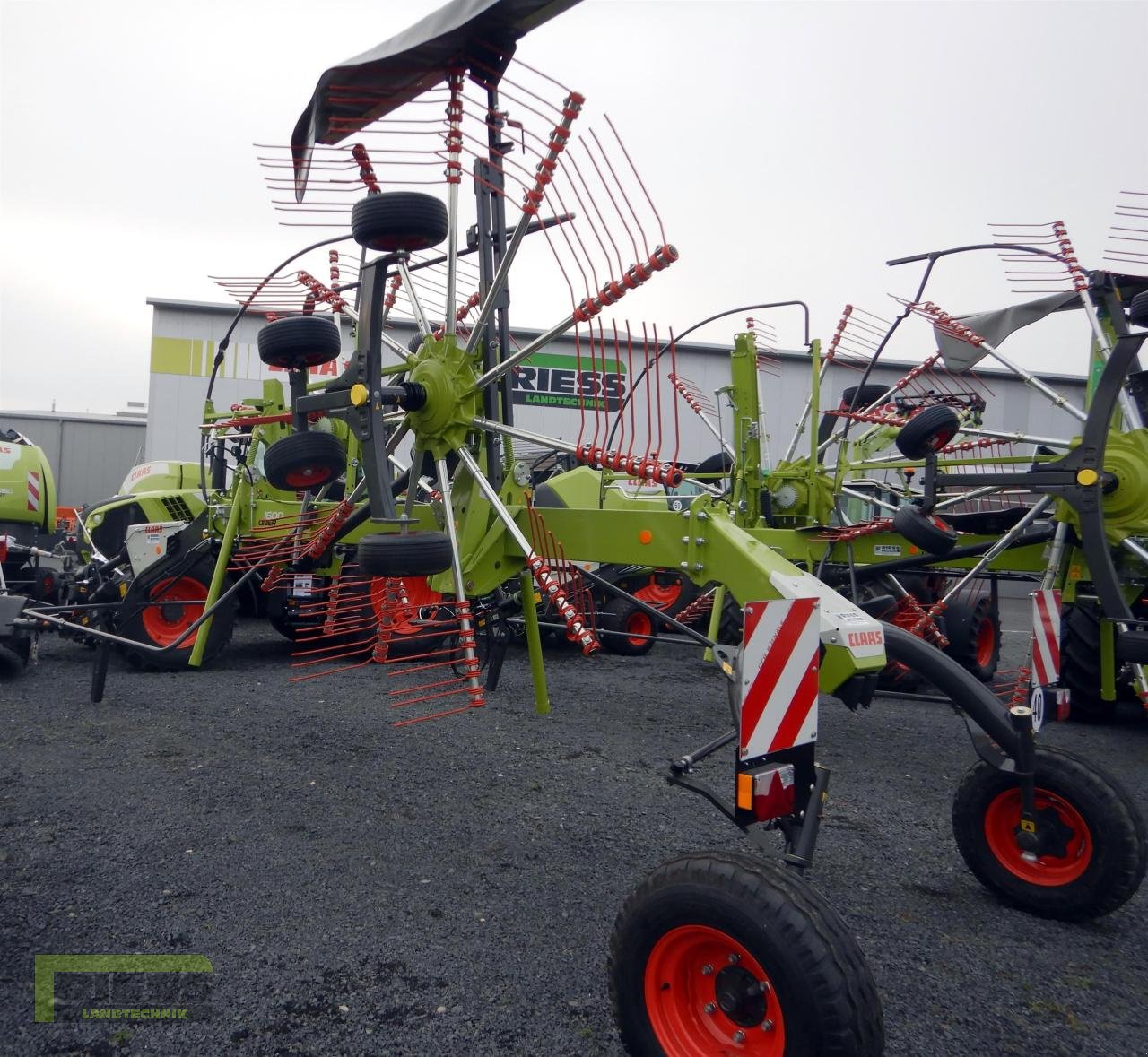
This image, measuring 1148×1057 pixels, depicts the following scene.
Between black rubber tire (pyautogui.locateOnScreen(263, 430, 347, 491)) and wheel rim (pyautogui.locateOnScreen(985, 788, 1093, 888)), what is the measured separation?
8.98 feet

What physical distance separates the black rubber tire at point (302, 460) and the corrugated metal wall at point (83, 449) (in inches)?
741

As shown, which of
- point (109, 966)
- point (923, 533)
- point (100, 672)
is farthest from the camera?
point (100, 672)

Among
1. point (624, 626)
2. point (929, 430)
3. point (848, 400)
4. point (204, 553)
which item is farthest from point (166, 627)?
point (929, 430)

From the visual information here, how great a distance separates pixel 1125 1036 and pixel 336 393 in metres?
3.08

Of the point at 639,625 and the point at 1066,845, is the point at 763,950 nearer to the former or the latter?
the point at 1066,845

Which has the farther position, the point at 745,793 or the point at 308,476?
the point at 308,476

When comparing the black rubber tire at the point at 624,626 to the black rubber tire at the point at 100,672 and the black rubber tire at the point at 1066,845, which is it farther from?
the black rubber tire at the point at 1066,845

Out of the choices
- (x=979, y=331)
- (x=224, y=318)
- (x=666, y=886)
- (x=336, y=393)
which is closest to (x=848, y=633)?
(x=666, y=886)

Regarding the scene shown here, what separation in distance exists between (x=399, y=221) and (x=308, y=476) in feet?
3.26

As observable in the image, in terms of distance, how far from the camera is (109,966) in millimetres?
2836

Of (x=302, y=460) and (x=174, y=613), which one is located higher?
(x=302, y=460)

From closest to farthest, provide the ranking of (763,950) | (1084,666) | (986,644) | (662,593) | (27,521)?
1. (763,950)
2. (1084,666)
3. (986,644)
4. (27,521)
5. (662,593)

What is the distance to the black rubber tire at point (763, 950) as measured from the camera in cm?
199

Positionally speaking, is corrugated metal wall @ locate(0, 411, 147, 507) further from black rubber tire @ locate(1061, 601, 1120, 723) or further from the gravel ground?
black rubber tire @ locate(1061, 601, 1120, 723)
